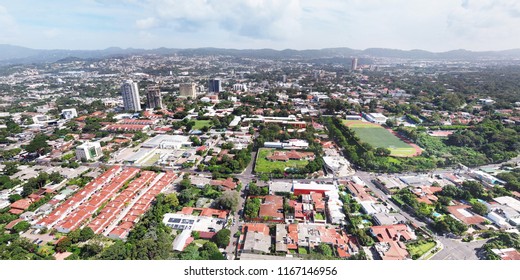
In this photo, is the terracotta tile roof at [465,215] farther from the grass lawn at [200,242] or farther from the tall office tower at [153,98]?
the tall office tower at [153,98]

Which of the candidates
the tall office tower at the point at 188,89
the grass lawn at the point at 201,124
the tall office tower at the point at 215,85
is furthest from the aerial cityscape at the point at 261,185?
the tall office tower at the point at 215,85

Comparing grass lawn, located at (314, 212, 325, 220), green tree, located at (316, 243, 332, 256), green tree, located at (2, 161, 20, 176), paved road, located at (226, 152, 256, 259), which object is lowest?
grass lawn, located at (314, 212, 325, 220)

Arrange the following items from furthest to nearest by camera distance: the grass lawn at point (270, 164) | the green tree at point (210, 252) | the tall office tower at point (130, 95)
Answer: the tall office tower at point (130, 95)
the grass lawn at point (270, 164)
the green tree at point (210, 252)

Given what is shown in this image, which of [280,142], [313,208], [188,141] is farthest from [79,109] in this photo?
[313,208]

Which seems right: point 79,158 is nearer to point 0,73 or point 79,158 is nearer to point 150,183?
point 150,183

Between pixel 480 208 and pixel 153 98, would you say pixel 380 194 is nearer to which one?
pixel 480 208

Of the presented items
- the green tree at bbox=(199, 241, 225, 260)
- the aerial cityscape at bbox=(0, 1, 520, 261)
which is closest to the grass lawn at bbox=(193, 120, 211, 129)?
the aerial cityscape at bbox=(0, 1, 520, 261)

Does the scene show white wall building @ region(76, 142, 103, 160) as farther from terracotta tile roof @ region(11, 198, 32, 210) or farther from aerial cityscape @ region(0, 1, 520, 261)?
terracotta tile roof @ region(11, 198, 32, 210)

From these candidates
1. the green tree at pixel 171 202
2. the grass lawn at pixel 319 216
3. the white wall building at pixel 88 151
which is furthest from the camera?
the white wall building at pixel 88 151
